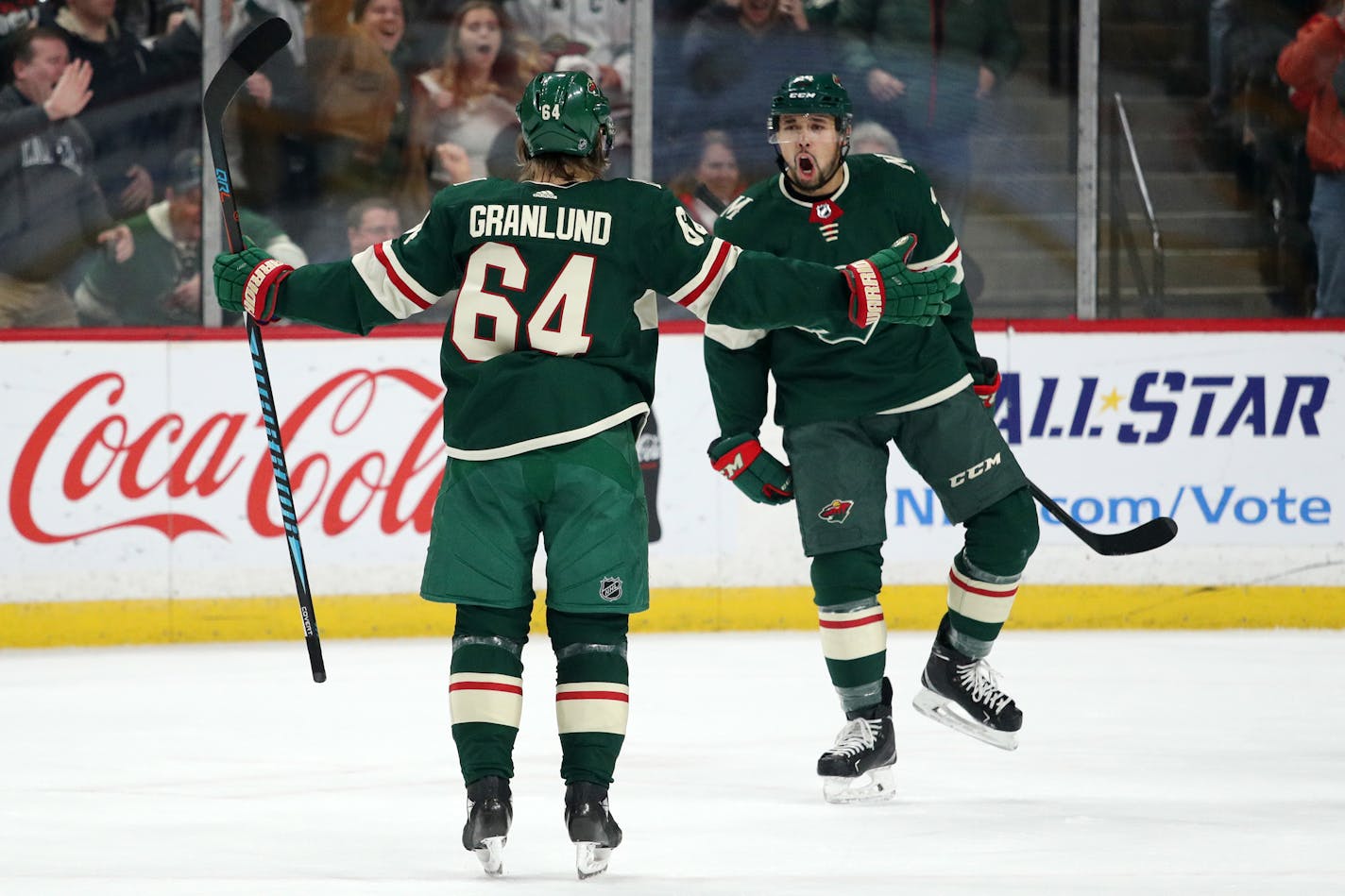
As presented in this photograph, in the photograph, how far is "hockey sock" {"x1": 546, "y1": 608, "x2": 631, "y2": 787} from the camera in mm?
3135

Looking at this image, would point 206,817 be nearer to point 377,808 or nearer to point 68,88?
point 377,808

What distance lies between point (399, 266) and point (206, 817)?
1.04 m

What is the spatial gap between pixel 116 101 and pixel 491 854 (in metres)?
4.38

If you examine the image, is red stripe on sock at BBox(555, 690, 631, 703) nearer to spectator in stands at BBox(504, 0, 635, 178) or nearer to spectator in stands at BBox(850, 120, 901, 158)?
spectator in stands at BBox(504, 0, 635, 178)

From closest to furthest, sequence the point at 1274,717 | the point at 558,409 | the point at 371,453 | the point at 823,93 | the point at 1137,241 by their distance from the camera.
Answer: the point at 558,409 < the point at 823,93 < the point at 1274,717 < the point at 371,453 < the point at 1137,241

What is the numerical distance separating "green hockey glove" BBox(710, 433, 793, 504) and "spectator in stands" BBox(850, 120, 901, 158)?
3174 millimetres

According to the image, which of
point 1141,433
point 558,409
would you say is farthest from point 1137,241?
point 558,409

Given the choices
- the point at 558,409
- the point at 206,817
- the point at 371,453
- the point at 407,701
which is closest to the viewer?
the point at 558,409

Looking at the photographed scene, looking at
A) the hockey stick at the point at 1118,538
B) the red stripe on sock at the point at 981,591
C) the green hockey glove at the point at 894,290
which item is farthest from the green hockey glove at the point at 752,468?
the green hockey glove at the point at 894,290

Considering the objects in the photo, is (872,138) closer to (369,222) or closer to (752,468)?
(369,222)

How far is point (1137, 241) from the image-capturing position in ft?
23.1

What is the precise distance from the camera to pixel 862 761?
3814mm

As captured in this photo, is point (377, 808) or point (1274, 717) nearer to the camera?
point (377, 808)

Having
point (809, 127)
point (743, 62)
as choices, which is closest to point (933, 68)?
point (743, 62)
